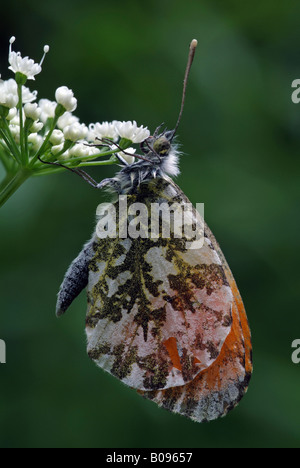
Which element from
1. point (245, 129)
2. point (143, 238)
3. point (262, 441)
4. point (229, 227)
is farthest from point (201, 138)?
point (262, 441)

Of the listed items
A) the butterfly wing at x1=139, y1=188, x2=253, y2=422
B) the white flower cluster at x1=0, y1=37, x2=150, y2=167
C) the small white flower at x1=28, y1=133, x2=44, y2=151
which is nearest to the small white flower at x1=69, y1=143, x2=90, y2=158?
the white flower cluster at x1=0, y1=37, x2=150, y2=167

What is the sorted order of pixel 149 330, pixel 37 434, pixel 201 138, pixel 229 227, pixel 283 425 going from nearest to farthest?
pixel 149 330 < pixel 37 434 < pixel 283 425 < pixel 229 227 < pixel 201 138

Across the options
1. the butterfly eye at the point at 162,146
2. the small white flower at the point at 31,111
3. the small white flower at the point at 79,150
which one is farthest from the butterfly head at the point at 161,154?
the small white flower at the point at 31,111

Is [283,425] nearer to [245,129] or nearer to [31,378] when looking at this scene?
[31,378]

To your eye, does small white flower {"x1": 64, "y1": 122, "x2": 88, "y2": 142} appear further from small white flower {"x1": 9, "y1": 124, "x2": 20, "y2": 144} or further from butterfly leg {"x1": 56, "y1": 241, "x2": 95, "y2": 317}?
butterfly leg {"x1": 56, "y1": 241, "x2": 95, "y2": 317}

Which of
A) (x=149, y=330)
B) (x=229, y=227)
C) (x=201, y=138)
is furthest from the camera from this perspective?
(x=201, y=138)

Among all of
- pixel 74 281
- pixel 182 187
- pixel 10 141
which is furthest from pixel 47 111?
pixel 182 187
